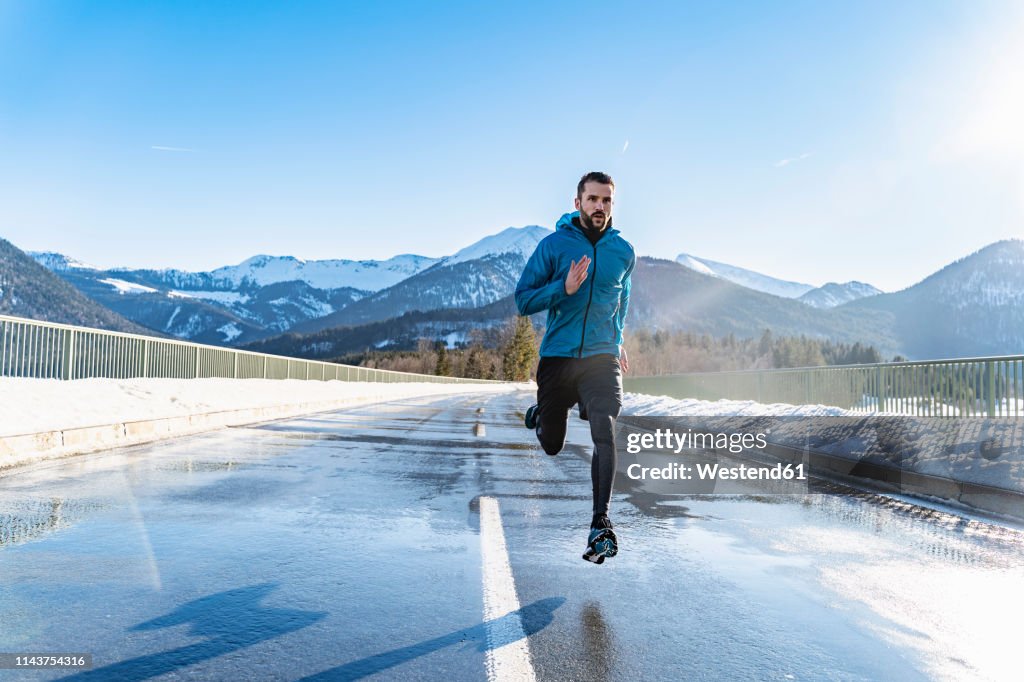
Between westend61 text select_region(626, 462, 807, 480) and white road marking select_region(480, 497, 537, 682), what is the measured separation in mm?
4135

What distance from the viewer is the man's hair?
4.61 meters

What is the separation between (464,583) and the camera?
12.4 ft

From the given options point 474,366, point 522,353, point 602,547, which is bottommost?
point 602,547

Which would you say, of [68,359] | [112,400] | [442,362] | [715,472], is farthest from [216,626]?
[442,362]

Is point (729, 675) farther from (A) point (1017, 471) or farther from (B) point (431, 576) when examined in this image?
(A) point (1017, 471)

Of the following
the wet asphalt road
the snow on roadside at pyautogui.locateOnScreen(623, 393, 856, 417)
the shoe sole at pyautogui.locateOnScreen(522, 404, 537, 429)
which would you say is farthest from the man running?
the snow on roadside at pyautogui.locateOnScreen(623, 393, 856, 417)

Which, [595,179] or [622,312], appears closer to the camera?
[595,179]

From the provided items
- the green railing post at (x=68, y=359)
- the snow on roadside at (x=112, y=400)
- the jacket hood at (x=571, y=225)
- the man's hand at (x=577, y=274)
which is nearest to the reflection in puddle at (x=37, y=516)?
the snow on roadside at (x=112, y=400)

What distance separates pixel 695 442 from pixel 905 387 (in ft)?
13.2

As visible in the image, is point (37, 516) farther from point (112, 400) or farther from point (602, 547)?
point (112, 400)

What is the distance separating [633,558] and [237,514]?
2.94 metres

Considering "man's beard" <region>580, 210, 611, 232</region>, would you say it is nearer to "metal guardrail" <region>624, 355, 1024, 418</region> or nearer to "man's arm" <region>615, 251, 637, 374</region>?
"man's arm" <region>615, 251, 637, 374</region>

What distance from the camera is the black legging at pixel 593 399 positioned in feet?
14.4

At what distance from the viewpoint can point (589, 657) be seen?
2.81 m
